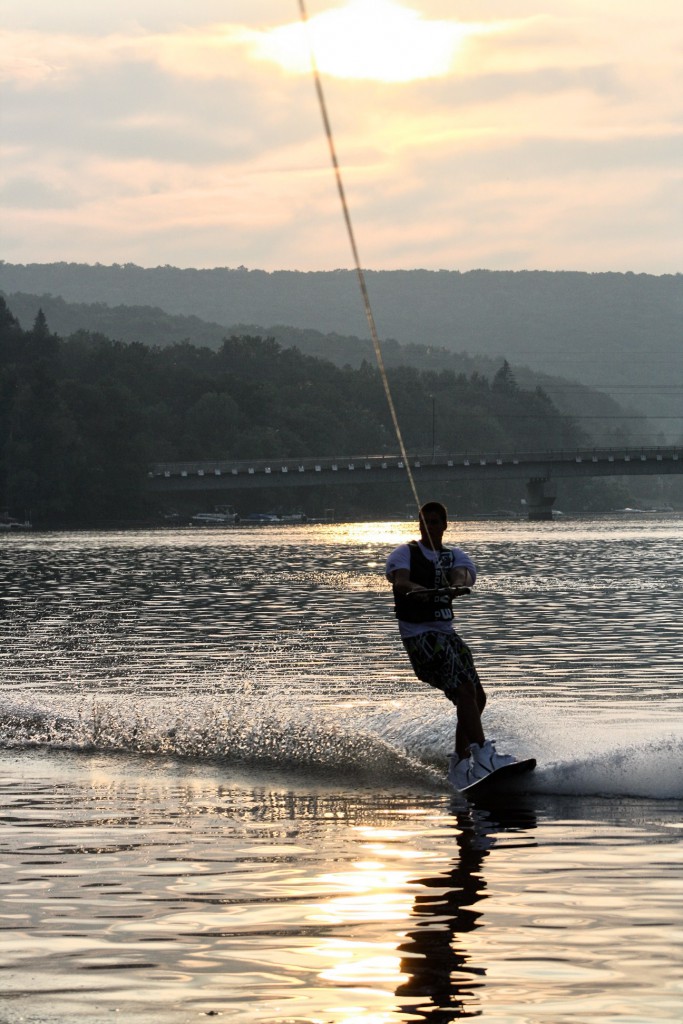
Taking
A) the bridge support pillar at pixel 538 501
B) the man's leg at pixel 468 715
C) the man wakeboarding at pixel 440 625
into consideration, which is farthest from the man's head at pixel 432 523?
the bridge support pillar at pixel 538 501

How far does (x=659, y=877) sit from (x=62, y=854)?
3.69m

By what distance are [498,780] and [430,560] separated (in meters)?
1.80

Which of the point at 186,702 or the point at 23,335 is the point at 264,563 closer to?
the point at 186,702

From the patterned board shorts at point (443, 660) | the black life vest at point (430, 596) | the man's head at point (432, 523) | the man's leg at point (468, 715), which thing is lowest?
the man's leg at point (468, 715)

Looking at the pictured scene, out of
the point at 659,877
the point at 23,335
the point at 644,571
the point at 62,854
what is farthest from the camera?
the point at 23,335

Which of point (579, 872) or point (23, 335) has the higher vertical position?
point (23, 335)

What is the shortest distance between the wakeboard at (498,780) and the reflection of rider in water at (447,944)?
71.6 inches

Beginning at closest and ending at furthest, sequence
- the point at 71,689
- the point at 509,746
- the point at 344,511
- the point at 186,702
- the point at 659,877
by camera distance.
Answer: the point at 659,877, the point at 509,746, the point at 186,702, the point at 71,689, the point at 344,511

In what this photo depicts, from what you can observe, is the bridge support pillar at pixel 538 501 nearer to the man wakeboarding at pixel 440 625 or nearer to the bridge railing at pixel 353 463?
the bridge railing at pixel 353 463

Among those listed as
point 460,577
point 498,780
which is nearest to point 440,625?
point 460,577

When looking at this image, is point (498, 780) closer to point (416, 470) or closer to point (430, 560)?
point (430, 560)

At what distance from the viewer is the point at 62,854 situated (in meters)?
11.2

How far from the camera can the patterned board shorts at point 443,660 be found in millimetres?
13945

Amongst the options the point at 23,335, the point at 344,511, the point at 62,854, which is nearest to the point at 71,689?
the point at 62,854
